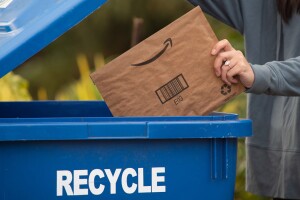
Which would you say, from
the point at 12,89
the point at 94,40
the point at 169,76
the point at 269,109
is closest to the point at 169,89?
the point at 169,76

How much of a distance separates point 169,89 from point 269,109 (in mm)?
531

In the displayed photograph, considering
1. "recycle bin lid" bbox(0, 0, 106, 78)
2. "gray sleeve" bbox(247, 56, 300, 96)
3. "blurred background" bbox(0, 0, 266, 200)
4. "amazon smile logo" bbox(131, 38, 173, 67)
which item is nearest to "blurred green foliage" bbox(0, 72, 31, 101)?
"recycle bin lid" bbox(0, 0, 106, 78)

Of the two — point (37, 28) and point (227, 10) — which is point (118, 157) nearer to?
point (37, 28)

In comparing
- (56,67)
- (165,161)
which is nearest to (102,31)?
(56,67)

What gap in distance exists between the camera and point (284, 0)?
3271mm

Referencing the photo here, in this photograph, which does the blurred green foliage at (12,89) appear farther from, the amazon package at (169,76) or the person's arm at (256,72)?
the person's arm at (256,72)

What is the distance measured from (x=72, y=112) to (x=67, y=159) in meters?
0.77

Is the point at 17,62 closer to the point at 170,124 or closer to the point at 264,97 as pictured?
the point at 170,124

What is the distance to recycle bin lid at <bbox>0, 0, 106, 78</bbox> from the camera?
282 cm

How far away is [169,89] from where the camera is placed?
10.1ft

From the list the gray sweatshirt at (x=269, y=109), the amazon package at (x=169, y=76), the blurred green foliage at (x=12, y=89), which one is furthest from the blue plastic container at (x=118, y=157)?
the blurred green foliage at (x=12, y=89)

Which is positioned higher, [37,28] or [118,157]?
[37,28]

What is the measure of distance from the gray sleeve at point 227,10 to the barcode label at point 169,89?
1.64ft

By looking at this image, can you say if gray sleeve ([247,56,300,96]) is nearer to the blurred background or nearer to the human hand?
the human hand
